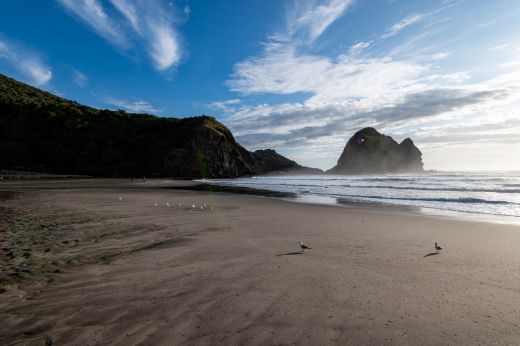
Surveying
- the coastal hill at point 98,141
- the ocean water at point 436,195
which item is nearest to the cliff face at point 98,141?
the coastal hill at point 98,141

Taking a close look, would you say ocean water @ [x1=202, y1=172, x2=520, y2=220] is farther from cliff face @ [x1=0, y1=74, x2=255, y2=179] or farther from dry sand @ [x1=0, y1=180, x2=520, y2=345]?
cliff face @ [x1=0, y1=74, x2=255, y2=179]

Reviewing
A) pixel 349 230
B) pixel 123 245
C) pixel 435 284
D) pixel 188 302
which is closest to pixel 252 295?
pixel 188 302

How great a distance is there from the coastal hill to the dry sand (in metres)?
75.5

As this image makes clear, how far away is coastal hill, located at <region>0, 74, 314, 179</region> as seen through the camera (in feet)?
240

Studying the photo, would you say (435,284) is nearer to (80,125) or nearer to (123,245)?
(123,245)

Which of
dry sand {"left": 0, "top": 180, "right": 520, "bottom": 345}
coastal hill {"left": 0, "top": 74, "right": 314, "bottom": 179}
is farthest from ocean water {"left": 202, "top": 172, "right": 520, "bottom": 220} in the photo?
coastal hill {"left": 0, "top": 74, "right": 314, "bottom": 179}

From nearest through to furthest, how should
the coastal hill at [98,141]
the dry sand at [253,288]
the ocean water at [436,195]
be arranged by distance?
the dry sand at [253,288], the ocean water at [436,195], the coastal hill at [98,141]

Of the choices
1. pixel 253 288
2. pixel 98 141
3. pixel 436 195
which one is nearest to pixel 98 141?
pixel 98 141

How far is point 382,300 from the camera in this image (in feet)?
15.2

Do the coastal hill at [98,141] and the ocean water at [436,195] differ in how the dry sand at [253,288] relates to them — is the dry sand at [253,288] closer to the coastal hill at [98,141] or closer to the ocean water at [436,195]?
the ocean water at [436,195]

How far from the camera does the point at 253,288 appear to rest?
5.06 metres

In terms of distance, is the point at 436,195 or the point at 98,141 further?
the point at 98,141

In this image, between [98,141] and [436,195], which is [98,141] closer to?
[98,141]

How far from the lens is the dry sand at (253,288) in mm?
3639
